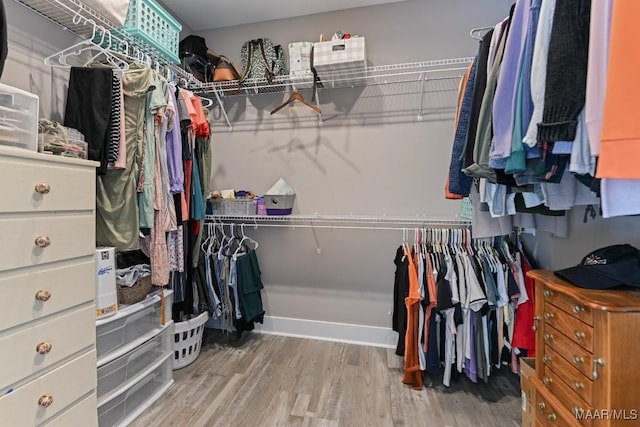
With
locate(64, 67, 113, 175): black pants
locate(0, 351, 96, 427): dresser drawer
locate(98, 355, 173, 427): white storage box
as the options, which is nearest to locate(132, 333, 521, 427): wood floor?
locate(98, 355, 173, 427): white storage box

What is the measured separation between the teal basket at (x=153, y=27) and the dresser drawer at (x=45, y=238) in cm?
110

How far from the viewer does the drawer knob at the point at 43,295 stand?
1.05 m

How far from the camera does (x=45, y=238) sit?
1.07m

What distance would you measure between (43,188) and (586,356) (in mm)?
1927

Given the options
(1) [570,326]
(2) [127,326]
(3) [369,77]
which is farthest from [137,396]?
(3) [369,77]

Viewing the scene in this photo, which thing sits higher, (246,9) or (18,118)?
(246,9)

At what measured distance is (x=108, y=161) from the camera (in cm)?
141

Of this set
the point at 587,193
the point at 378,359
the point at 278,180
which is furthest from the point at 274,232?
the point at 587,193

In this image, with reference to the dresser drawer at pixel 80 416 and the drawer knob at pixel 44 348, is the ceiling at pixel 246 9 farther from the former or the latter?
the dresser drawer at pixel 80 416

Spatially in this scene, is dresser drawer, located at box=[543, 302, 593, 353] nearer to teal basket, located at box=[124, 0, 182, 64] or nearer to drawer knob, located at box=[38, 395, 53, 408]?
drawer knob, located at box=[38, 395, 53, 408]

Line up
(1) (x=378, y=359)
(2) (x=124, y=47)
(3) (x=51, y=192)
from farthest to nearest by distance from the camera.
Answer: (1) (x=378, y=359) → (2) (x=124, y=47) → (3) (x=51, y=192)

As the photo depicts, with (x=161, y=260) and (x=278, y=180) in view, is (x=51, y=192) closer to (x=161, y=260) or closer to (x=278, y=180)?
(x=161, y=260)

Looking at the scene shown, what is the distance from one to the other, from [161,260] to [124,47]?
1280 mm

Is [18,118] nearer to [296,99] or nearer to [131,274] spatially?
[131,274]
